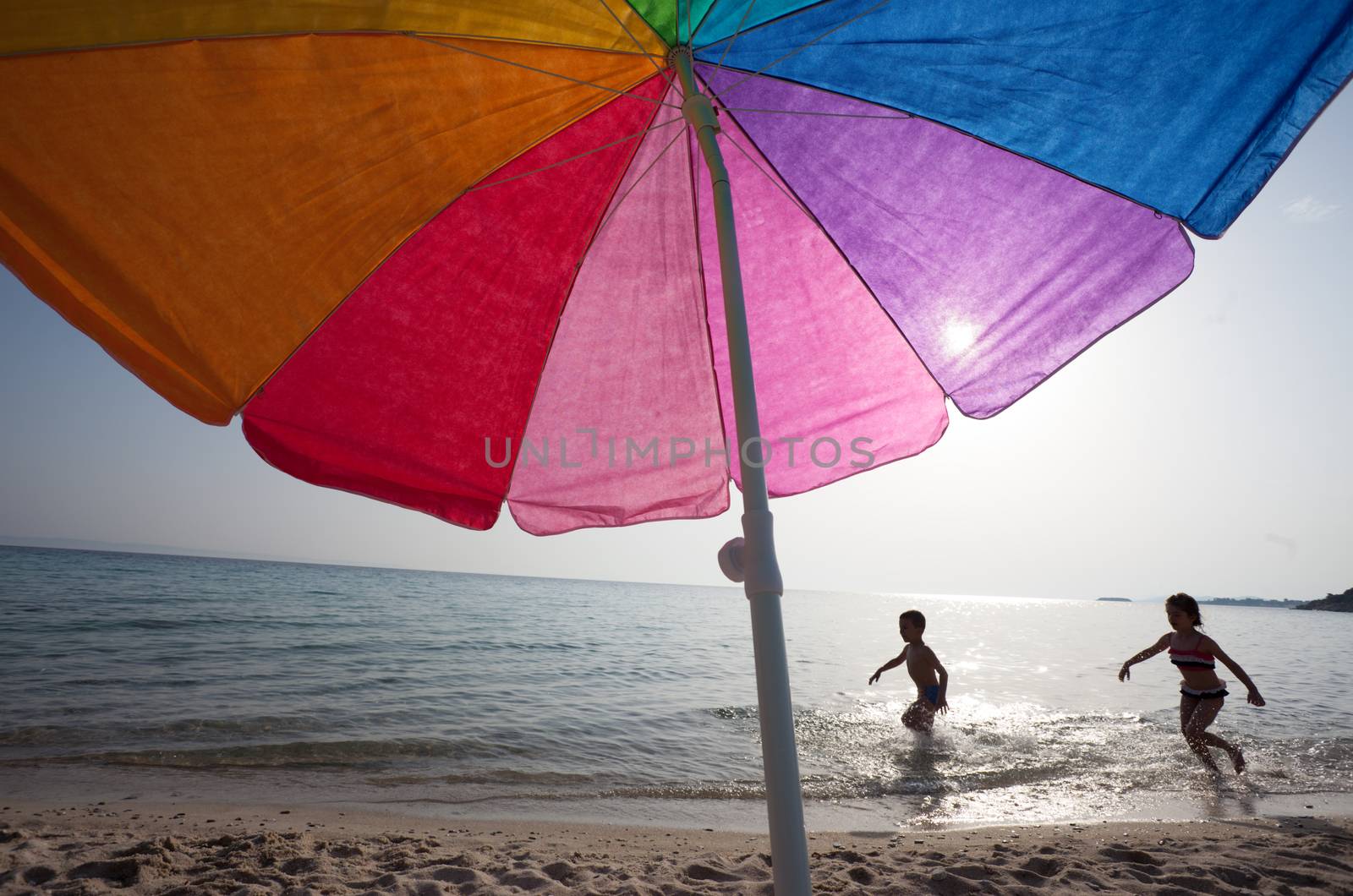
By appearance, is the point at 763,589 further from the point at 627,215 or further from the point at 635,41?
the point at 635,41

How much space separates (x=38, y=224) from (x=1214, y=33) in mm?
3182

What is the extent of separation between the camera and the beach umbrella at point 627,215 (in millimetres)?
1754

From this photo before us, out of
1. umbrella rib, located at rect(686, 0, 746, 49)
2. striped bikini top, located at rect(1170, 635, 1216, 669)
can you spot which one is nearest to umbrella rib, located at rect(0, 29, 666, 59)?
umbrella rib, located at rect(686, 0, 746, 49)

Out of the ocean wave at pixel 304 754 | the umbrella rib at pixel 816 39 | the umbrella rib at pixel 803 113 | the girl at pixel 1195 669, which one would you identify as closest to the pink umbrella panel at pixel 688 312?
the umbrella rib at pixel 803 113

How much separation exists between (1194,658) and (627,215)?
7236 millimetres

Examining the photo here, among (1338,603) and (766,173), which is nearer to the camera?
(766,173)

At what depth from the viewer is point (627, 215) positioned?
2.73 meters

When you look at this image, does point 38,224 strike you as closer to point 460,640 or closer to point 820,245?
point 820,245

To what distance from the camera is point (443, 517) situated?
8.54 ft

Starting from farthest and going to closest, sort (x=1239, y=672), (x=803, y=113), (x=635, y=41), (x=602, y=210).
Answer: (x=1239, y=672) → (x=602, y=210) → (x=803, y=113) → (x=635, y=41)

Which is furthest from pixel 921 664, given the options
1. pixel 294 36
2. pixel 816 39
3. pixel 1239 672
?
pixel 294 36

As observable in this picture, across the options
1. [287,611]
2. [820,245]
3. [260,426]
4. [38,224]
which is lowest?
[287,611]

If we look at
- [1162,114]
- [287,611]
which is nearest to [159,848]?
[1162,114]

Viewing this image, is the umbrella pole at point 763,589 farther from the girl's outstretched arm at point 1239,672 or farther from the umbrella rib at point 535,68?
the girl's outstretched arm at point 1239,672
